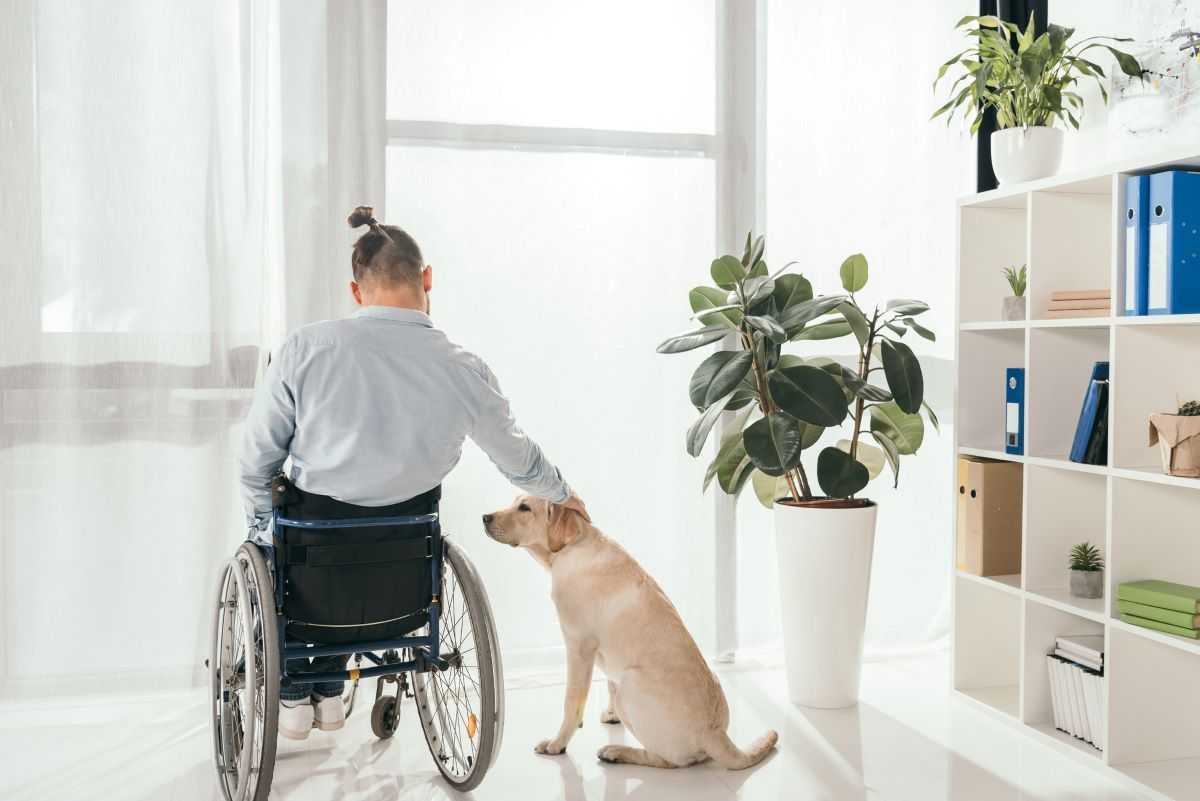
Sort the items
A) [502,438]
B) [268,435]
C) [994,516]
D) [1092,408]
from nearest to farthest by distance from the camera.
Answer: [268,435], [502,438], [1092,408], [994,516]

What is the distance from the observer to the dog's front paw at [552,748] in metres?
2.51

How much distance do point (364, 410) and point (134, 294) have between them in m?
1.09

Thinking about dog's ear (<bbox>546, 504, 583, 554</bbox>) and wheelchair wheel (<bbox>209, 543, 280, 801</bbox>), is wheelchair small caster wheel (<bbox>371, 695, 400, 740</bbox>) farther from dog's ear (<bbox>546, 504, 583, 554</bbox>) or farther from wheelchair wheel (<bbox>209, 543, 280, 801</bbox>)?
dog's ear (<bbox>546, 504, 583, 554</bbox>)

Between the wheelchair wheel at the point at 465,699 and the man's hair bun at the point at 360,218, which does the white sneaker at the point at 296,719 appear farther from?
the man's hair bun at the point at 360,218

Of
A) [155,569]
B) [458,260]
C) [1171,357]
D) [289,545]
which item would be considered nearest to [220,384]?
[155,569]

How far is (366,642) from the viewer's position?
206 centimetres

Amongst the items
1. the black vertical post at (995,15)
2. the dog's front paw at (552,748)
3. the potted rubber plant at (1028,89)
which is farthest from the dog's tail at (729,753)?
the black vertical post at (995,15)

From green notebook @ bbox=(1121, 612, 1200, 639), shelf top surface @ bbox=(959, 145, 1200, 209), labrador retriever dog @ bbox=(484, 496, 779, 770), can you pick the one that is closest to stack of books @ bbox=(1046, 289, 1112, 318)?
shelf top surface @ bbox=(959, 145, 1200, 209)

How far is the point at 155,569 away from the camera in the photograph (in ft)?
9.02

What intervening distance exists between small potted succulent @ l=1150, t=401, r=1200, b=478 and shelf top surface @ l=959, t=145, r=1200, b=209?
1.90 feet

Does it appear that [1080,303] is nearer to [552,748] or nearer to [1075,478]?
[1075,478]

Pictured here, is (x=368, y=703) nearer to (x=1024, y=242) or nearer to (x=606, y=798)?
(x=606, y=798)

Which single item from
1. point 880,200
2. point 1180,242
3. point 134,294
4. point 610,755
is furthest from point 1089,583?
point 134,294

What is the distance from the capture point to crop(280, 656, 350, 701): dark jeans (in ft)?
6.94
